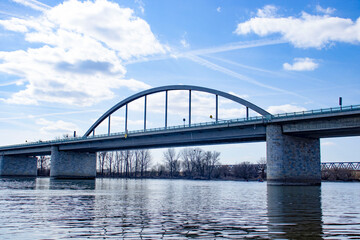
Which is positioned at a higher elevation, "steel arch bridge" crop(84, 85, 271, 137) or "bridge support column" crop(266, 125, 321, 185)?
"steel arch bridge" crop(84, 85, 271, 137)

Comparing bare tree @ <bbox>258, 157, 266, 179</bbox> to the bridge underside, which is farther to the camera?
bare tree @ <bbox>258, 157, 266, 179</bbox>

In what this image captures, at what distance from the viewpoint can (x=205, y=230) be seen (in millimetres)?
9414

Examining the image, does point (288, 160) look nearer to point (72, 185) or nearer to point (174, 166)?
point (72, 185)

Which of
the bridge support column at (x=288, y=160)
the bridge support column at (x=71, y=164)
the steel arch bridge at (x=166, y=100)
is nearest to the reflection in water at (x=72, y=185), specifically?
the steel arch bridge at (x=166, y=100)

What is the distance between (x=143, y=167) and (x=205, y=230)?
138 meters

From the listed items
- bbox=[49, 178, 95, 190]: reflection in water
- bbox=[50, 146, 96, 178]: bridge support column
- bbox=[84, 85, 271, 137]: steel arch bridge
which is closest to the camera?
bbox=[49, 178, 95, 190]: reflection in water

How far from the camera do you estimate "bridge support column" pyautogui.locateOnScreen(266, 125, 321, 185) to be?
165 ft

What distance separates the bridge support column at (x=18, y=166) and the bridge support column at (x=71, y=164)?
2955cm

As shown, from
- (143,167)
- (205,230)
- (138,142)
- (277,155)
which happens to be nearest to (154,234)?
(205,230)

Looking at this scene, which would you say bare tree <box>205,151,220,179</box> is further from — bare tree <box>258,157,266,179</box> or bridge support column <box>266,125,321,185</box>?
bridge support column <box>266,125,321,185</box>

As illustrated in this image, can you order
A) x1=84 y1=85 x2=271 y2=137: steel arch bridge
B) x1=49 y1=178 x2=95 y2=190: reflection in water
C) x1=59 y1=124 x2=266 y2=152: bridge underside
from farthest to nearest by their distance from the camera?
x1=84 y1=85 x2=271 y2=137: steel arch bridge, x1=59 y1=124 x2=266 y2=152: bridge underside, x1=49 y1=178 x2=95 y2=190: reflection in water

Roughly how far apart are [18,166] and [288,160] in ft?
308

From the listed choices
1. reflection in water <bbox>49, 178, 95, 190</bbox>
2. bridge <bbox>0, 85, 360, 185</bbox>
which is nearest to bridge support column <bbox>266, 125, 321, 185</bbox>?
bridge <bbox>0, 85, 360, 185</bbox>

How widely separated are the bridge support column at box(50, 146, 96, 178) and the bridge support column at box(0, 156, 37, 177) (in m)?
29.6
